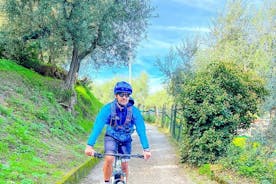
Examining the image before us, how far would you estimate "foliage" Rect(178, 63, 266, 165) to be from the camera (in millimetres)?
11844

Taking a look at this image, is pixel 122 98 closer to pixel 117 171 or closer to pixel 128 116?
pixel 128 116

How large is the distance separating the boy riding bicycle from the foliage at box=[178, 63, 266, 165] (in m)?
6.00

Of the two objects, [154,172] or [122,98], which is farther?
[154,172]

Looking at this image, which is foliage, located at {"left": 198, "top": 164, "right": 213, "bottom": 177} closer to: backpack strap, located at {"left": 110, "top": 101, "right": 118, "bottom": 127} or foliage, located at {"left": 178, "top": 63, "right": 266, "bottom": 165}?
foliage, located at {"left": 178, "top": 63, "right": 266, "bottom": 165}

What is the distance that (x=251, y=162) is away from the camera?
1004 centimetres

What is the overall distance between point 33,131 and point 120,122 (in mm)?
7415

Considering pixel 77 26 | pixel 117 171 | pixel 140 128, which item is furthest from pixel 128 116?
pixel 77 26

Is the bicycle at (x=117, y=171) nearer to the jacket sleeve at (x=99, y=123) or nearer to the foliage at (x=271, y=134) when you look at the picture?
the jacket sleeve at (x=99, y=123)

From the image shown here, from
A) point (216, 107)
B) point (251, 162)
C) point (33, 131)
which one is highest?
point (216, 107)

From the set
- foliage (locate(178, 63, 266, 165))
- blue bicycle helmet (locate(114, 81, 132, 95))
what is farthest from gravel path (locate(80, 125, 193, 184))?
blue bicycle helmet (locate(114, 81, 132, 95))

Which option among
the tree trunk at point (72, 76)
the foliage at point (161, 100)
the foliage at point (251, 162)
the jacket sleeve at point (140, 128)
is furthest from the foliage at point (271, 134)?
the foliage at point (161, 100)

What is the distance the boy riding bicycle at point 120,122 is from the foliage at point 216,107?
19.7ft

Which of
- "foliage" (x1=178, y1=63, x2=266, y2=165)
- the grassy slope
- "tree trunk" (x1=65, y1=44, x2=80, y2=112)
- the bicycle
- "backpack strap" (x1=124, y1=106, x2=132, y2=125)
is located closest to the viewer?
the bicycle

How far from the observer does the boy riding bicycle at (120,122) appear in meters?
5.93
